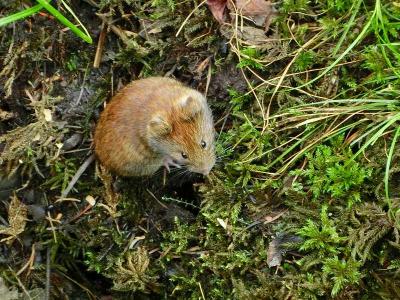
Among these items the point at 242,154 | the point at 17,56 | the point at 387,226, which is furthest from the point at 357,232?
the point at 17,56

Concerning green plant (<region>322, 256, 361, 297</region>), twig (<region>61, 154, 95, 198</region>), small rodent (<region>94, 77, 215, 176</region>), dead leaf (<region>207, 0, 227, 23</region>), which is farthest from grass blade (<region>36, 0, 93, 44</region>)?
green plant (<region>322, 256, 361, 297</region>)

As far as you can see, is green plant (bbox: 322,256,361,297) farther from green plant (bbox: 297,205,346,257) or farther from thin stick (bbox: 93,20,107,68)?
thin stick (bbox: 93,20,107,68)

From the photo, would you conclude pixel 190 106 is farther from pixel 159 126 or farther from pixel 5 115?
pixel 5 115

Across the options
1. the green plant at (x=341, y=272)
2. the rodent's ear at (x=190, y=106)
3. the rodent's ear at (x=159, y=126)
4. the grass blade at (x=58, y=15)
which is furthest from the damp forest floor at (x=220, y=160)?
the grass blade at (x=58, y=15)

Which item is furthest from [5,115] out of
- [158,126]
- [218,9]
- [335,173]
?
[335,173]

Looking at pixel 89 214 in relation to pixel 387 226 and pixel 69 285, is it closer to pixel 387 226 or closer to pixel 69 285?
pixel 69 285

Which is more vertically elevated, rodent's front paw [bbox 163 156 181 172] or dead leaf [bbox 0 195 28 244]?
rodent's front paw [bbox 163 156 181 172]
